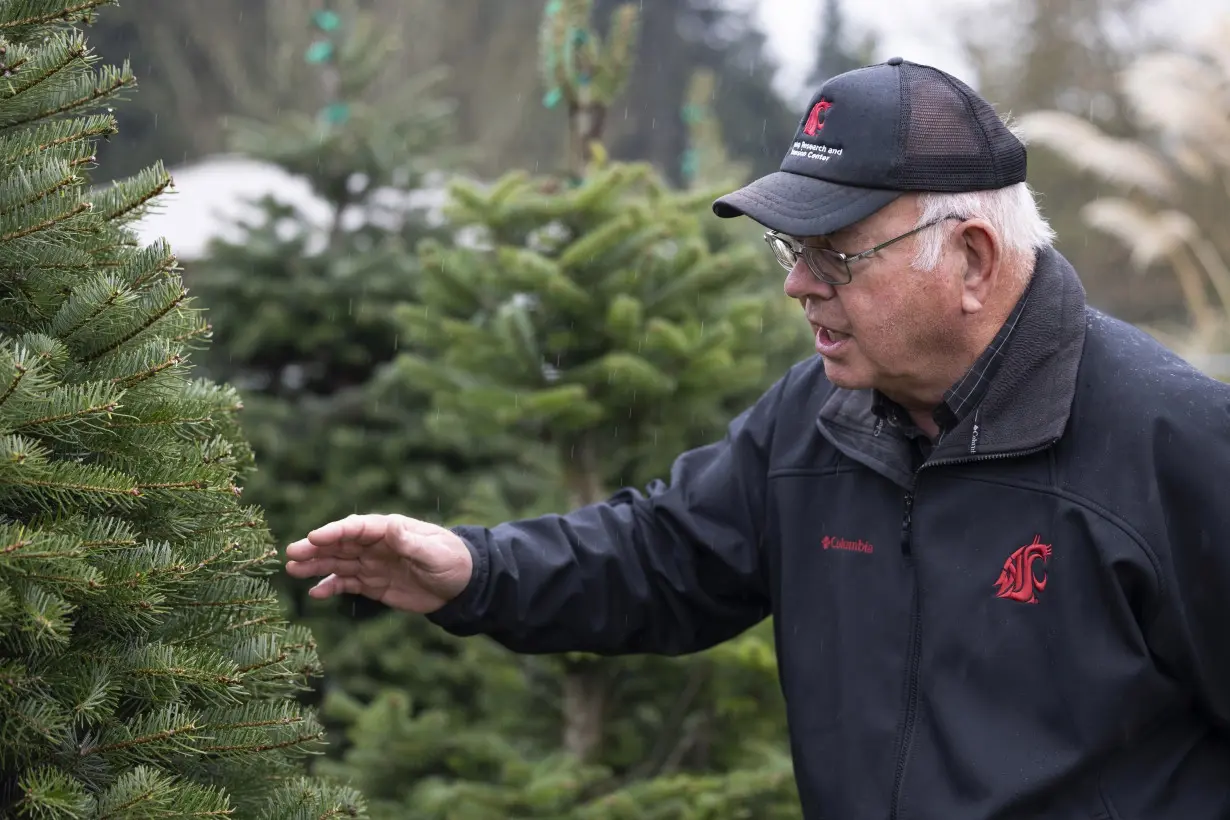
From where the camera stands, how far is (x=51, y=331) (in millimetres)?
1732

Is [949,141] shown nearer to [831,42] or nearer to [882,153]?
[882,153]

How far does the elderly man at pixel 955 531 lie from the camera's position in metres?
2.06

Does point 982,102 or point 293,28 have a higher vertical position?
point 982,102

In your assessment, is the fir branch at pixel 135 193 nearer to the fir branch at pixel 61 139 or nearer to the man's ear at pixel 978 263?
the fir branch at pixel 61 139

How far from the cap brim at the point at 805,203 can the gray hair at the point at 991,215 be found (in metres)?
0.08

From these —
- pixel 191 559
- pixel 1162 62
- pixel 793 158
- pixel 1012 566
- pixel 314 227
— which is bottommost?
pixel 1162 62

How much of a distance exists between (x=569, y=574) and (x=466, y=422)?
195cm

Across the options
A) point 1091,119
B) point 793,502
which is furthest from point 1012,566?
point 1091,119

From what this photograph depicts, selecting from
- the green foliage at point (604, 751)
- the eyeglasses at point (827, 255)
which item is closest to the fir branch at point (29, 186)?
the eyeglasses at point (827, 255)

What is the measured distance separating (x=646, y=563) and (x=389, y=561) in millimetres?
578

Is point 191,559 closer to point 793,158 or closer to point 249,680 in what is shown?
point 249,680

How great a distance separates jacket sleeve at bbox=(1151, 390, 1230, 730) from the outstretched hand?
1.31m

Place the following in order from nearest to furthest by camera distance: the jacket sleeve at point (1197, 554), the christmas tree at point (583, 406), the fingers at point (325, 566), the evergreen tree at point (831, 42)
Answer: the jacket sleeve at point (1197, 554) → the fingers at point (325, 566) → the christmas tree at point (583, 406) → the evergreen tree at point (831, 42)

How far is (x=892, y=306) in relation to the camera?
87.9 inches
